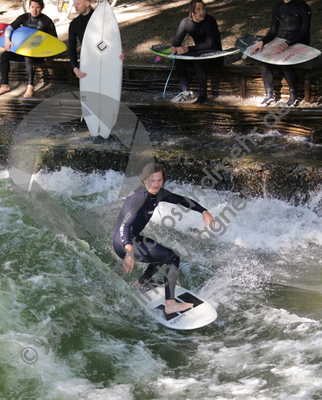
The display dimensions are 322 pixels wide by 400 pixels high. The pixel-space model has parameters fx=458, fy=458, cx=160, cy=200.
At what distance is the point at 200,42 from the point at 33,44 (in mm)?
2480

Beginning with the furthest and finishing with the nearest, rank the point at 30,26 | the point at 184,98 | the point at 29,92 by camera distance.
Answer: the point at 29,92, the point at 30,26, the point at 184,98

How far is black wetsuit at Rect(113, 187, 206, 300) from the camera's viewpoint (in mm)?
3570

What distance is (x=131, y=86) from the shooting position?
7.13 m

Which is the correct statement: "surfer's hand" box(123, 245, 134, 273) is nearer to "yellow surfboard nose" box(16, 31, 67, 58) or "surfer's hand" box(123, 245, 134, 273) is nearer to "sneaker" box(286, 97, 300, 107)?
"sneaker" box(286, 97, 300, 107)

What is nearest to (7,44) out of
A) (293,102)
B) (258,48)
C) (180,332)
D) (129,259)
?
(258,48)

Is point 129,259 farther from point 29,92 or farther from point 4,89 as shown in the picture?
point 4,89

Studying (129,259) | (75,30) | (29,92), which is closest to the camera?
(129,259)

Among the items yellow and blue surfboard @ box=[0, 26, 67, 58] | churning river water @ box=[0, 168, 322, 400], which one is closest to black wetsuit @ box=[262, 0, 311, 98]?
churning river water @ box=[0, 168, 322, 400]

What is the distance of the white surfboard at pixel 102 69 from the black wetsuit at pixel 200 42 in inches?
33.0

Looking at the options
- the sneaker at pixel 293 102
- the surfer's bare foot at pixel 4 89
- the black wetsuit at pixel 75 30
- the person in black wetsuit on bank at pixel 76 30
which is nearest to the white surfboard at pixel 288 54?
the sneaker at pixel 293 102

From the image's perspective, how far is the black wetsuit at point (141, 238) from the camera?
11.7 ft

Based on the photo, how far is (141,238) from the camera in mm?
3711

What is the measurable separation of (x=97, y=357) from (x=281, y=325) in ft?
4.75

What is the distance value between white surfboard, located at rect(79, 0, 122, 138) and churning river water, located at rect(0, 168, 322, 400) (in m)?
1.69
